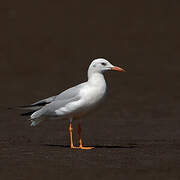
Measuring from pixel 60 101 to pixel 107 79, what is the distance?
36.1ft

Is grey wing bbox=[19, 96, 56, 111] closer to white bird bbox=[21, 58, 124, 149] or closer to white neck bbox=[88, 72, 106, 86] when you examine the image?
white bird bbox=[21, 58, 124, 149]

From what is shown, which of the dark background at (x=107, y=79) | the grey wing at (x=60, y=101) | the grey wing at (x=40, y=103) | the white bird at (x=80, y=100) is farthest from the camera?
the grey wing at (x=40, y=103)

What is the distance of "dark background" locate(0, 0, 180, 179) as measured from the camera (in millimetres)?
11969

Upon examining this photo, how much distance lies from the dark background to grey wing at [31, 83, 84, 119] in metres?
0.65

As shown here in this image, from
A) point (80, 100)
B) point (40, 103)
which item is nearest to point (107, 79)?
point (40, 103)

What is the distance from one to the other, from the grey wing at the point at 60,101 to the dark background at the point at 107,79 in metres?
0.65

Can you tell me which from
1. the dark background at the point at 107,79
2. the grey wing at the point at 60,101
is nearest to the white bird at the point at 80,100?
the grey wing at the point at 60,101

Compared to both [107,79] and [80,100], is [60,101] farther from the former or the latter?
[107,79]

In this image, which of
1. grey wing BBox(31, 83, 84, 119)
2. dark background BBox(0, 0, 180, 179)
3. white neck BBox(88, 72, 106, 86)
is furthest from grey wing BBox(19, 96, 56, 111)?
white neck BBox(88, 72, 106, 86)

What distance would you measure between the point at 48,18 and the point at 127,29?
355 centimetres

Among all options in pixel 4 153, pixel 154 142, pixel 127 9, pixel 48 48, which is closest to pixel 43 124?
pixel 154 142

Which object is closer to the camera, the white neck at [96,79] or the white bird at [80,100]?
the white bird at [80,100]

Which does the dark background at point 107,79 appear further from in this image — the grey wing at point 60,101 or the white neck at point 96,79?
the white neck at point 96,79

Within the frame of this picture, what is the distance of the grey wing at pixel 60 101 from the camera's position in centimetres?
1341
